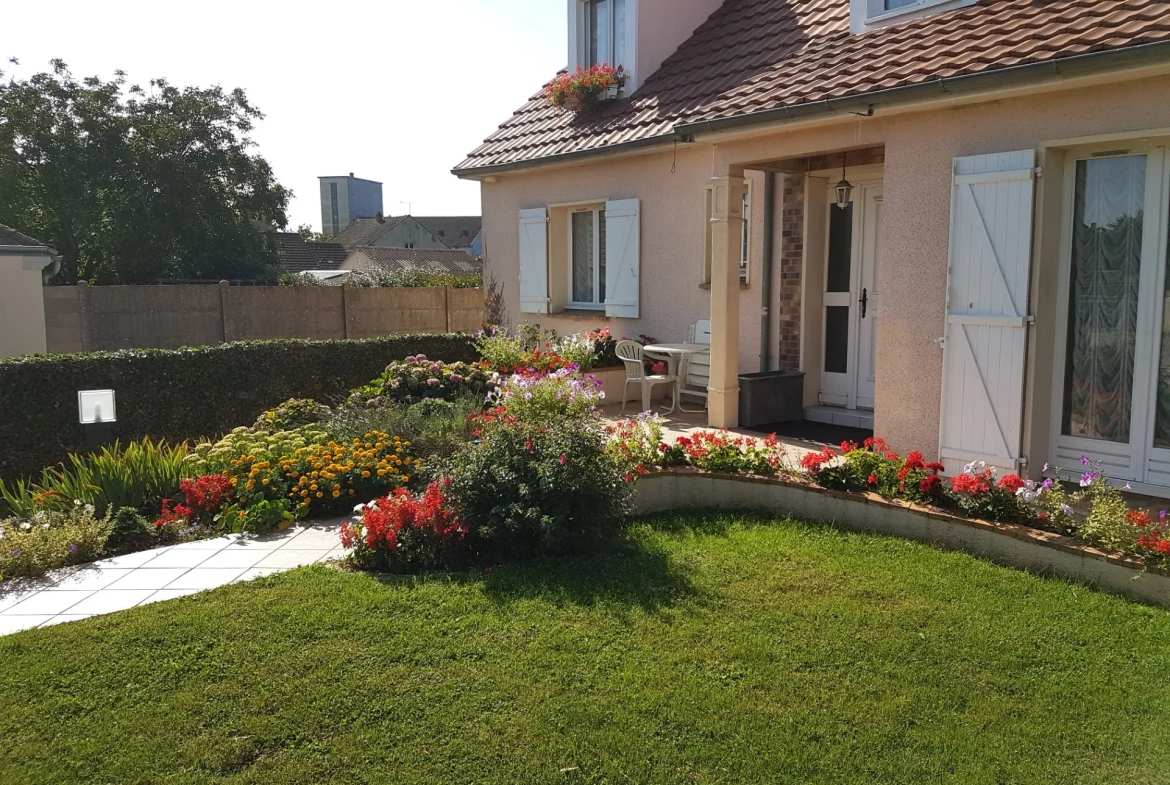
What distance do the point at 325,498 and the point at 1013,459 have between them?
5.12 meters

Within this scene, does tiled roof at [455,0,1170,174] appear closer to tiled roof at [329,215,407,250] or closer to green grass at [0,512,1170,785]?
green grass at [0,512,1170,785]

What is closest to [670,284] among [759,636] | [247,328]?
[759,636]

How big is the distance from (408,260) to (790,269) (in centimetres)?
4052

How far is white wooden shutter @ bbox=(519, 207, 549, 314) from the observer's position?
495 inches

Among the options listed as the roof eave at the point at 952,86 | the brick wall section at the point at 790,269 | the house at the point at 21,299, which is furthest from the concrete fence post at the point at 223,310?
the brick wall section at the point at 790,269

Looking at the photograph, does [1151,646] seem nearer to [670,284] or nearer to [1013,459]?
[1013,459]

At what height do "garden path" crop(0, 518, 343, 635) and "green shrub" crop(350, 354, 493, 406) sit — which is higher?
"green shrub" crop(350, 354, 493, 406)

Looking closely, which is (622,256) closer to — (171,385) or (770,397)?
(770,397)

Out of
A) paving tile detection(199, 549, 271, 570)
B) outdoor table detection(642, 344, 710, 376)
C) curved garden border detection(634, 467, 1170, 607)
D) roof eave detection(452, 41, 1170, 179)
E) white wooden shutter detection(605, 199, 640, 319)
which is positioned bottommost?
paving tile detection(199, 549, 271, 570)

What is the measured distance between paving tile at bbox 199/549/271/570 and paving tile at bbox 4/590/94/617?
0.71 meters

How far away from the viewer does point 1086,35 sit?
5.69 meters

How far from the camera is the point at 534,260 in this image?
42.0ft

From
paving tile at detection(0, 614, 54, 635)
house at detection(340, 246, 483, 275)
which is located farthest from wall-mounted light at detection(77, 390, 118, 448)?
house at detection(340, 246, 483, 275)

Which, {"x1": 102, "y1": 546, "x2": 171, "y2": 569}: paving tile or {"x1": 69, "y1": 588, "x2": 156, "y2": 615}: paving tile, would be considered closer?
{"x1": 69, "y1": 588, "x2": 156, "y2": 615}: paving tile
